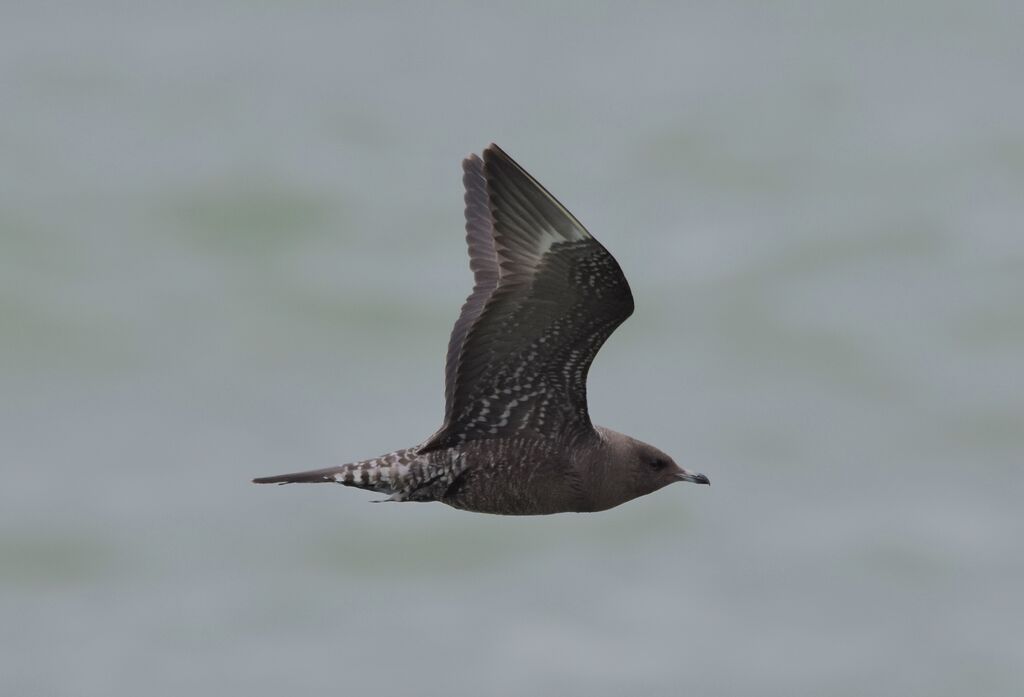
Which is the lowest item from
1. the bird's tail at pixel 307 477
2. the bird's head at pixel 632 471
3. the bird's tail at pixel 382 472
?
the bird's tail at pixel 307 477

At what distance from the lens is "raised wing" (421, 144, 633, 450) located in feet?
28.5

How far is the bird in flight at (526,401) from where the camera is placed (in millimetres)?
8742

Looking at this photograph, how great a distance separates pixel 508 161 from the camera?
28.0ft

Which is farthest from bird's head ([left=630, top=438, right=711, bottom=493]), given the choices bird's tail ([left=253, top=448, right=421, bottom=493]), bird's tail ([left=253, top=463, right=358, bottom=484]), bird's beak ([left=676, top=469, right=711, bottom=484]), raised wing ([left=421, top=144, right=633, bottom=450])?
bird's tail ([left=253, top=463, right=358, bottom=484])

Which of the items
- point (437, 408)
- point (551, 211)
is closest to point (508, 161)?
point (551, 211)

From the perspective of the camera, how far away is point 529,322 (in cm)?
898

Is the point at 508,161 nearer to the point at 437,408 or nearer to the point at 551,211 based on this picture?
the point at 551,211

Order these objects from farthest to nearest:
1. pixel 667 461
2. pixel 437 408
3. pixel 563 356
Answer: pixel 437 408, pixel 667 461, pixel 563 356

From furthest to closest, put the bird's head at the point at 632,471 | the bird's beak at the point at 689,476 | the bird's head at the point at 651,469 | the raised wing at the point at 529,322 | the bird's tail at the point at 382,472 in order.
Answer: the bird's beak at the point at 689,476, the bird's head at the point at 651,469, the bird's head at the point at 632,471, the bird's tail at the point at 382,472, the raised wing at the point at 529,322

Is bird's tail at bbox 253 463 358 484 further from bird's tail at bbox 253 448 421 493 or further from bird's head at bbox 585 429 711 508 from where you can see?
bird's head at bbox 585 429 711 508

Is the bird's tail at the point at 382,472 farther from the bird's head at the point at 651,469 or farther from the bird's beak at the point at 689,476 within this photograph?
the bird's beak at the point at 689,476

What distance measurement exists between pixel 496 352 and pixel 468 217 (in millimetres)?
1121

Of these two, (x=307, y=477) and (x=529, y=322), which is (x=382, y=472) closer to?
(x=307, y=477)

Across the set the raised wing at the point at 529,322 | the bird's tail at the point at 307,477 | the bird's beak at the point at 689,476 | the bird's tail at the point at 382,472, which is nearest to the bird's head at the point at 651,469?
the bird's beak at the point at 689,476
